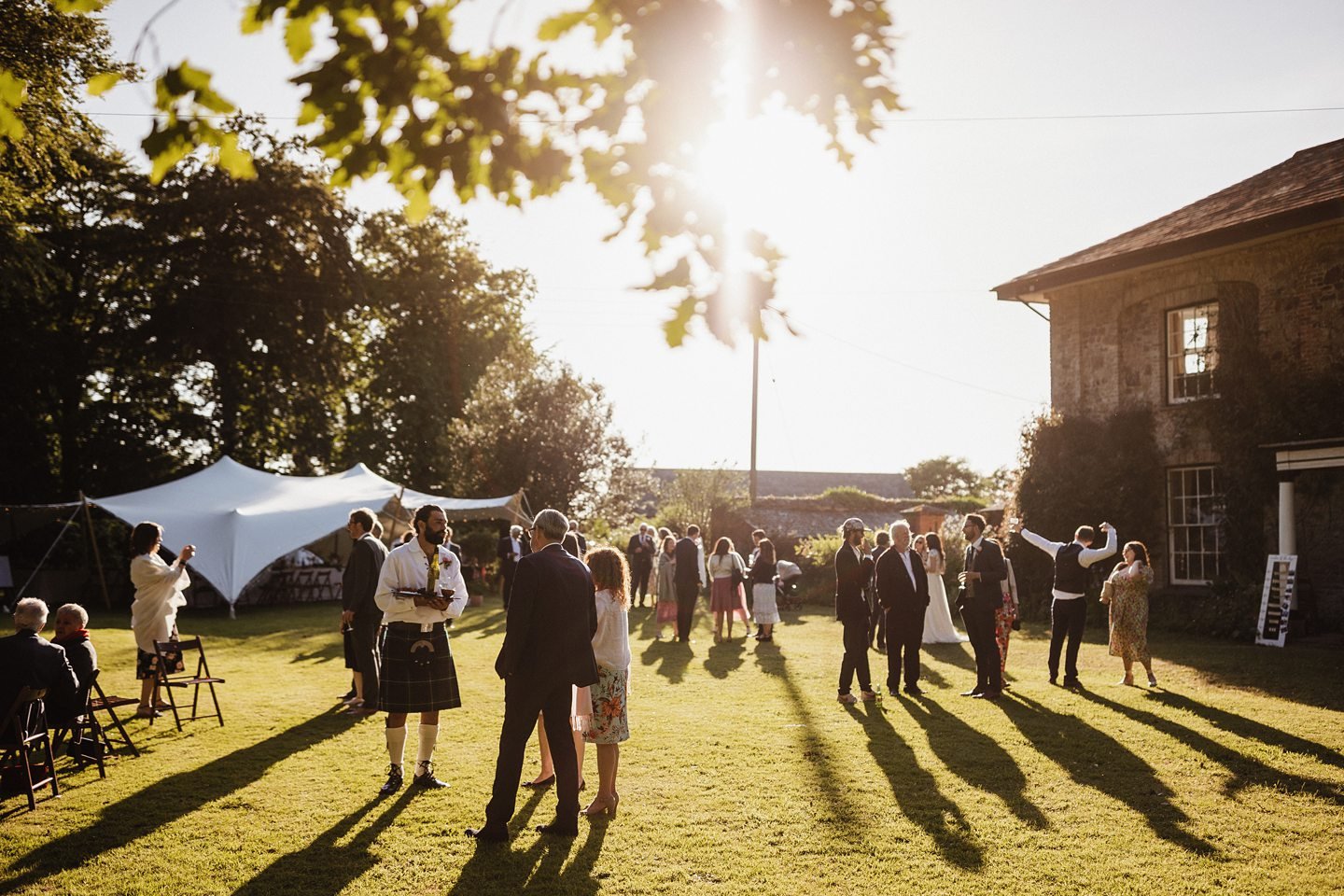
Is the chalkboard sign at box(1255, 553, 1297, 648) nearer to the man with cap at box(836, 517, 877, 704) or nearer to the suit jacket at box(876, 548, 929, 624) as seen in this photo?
the suit jacket at box(876, 548, 929, 624)

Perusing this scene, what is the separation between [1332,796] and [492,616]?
17.0m

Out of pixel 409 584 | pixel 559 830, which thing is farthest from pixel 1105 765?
pixel 409 584

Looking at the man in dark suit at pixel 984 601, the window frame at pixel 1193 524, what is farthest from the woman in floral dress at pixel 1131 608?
the window frame at pixel 1193 524

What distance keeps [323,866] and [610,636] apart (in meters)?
2.21

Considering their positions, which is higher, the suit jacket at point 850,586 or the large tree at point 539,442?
the large tree at point 539,442

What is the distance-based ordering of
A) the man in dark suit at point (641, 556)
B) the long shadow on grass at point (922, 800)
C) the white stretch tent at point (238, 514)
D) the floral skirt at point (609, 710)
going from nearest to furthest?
the long shadow on grass at point (922, 800) < the floral skirt at point (609, 710) < the white stretch tent at point (238, 514) < the man in dark suit at point (641, 556)

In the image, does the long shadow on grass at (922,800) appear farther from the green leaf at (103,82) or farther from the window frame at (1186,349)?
the window frame at (1186,349)

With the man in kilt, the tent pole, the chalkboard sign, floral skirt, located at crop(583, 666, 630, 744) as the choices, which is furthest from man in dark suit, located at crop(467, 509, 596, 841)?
the tent pole

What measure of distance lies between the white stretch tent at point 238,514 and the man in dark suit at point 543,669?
1339 cm

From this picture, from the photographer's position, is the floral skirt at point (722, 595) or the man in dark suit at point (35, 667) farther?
the floral skirt at point (722, 595)

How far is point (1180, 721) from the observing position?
9633mm

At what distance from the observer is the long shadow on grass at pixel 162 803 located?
5.76m

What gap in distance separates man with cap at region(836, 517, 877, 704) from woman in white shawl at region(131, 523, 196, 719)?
6.68 m

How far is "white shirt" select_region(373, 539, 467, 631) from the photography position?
703 cm
